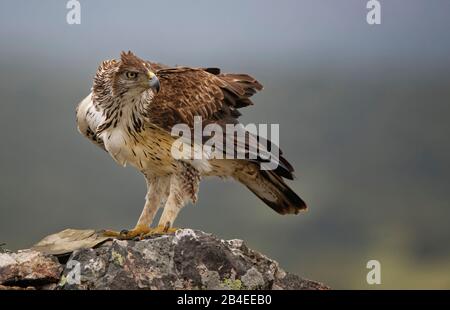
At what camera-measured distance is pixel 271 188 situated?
13547mm

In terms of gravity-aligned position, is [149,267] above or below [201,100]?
below

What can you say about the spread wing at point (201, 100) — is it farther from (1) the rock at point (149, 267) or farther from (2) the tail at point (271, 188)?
(1) the rock at point (149, 267)

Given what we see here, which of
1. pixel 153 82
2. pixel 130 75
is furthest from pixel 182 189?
pixel 130 75

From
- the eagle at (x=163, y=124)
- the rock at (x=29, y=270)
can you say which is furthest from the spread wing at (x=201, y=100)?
the rock at (x=29, y=270)

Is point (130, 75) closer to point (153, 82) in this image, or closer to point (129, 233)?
point (153, 82)

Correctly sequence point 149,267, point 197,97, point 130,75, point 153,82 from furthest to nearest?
point 197,97 < point 130,75 < point 153,82 < point 149,267

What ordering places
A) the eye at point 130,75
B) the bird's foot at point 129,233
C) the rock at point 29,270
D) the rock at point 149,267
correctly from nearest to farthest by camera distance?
the rock at point 149,267 < the rock at point 29,270 < the bird's foot at point 129,233 < the eye at point 130,75

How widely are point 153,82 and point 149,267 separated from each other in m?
2.45

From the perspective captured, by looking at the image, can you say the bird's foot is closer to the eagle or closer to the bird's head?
the eagle

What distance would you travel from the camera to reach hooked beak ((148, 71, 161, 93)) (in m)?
12.1

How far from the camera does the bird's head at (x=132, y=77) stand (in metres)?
12.2

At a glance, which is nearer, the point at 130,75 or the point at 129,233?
the point at 129,233
